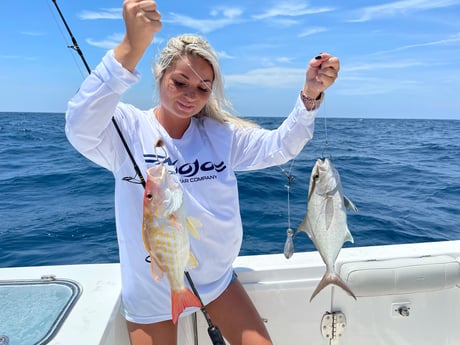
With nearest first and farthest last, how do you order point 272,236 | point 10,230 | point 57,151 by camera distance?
point 272,236 → point 10,230 → point 57,151

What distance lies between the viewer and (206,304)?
2168 millimetres

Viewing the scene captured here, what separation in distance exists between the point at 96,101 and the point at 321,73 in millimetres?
1086

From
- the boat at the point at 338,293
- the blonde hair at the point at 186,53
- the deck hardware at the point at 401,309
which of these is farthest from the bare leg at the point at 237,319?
the blonde hair at the point at 186,53

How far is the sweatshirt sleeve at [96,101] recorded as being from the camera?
4.84ft

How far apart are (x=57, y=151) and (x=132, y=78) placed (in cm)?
1467

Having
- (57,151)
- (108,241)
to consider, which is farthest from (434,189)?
(57,151)

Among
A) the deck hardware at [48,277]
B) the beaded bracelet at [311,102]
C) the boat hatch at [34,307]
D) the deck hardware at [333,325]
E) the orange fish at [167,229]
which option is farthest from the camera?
the deck hardware at [333,325]

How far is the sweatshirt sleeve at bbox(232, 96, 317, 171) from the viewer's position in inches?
82.0

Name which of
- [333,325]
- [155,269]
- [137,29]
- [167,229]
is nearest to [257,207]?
[333,325]

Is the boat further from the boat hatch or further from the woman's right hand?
the woman's right hand

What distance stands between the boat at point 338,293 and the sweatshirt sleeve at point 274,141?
0.78 meters

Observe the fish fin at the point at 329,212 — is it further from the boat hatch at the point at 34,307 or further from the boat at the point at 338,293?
the boat hatch at the point at 34,307

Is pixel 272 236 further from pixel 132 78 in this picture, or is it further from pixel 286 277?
pixel 132 78

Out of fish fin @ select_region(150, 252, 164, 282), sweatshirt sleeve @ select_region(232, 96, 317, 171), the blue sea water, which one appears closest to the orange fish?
fish fin @ select_region(150, 252, 164, 282)
